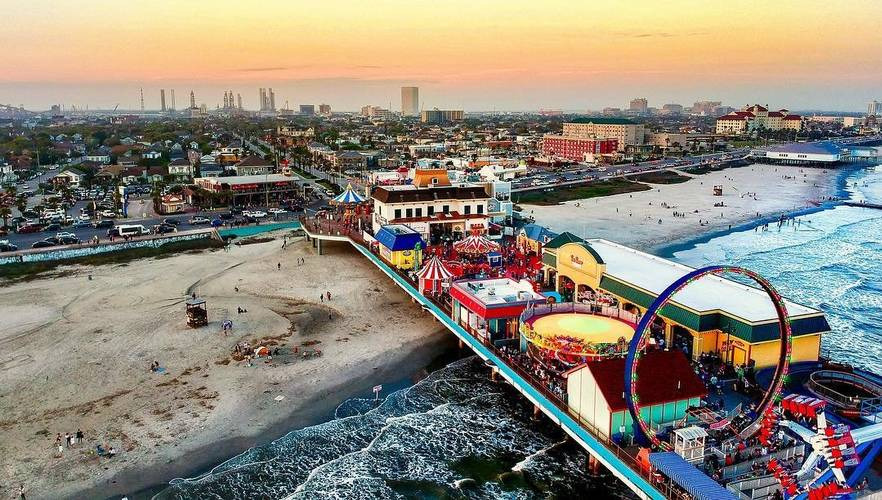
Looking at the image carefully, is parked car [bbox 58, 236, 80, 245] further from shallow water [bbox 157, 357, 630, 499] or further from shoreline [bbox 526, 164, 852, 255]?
shoreline [bbox 526, 164, 852, 255]

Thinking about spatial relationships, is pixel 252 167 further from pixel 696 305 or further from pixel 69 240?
pixel 696 305

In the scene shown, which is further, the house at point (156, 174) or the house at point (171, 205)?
the house at point (156, 174)

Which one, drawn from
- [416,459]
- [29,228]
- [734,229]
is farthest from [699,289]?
[29,228]

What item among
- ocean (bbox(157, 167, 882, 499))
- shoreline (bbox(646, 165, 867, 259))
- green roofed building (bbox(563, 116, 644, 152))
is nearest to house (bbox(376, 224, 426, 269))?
ocean (bbox(157, 167, 882, 499))

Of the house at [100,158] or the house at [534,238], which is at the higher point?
the house at [100,158]

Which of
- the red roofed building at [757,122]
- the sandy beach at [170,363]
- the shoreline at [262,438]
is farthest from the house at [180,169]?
the red roofed building at [757,122]

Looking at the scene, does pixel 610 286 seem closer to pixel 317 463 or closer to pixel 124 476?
pixel 317 463

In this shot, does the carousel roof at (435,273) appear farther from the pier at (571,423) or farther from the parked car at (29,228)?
the parked car at (29,228)
